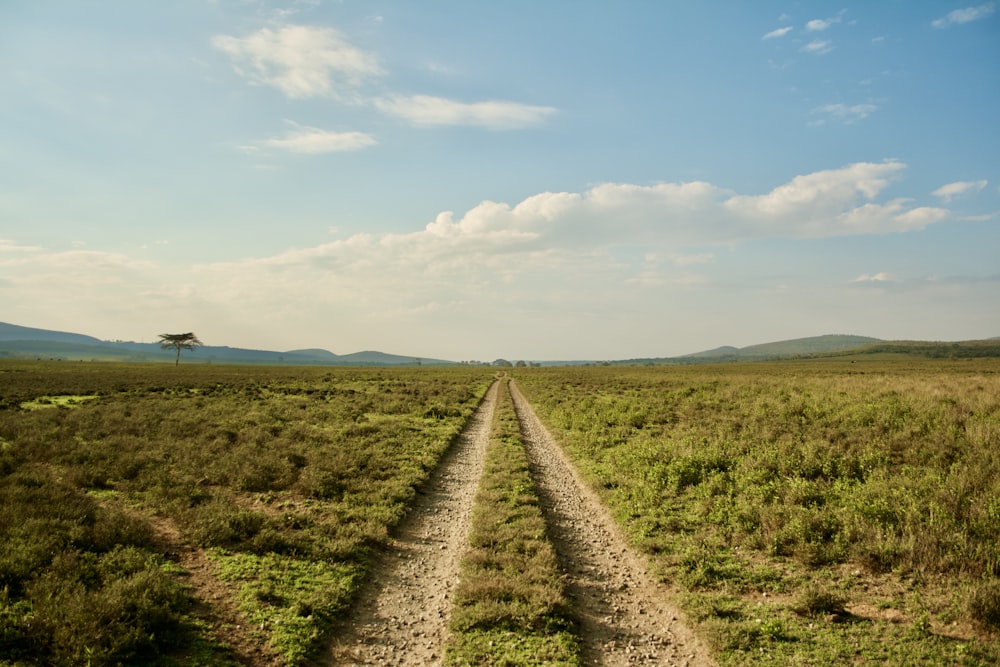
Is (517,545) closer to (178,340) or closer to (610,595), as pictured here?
(610,595)

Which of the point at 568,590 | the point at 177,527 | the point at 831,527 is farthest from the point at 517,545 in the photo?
the point at 177,527

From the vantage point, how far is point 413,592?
8.25 metres

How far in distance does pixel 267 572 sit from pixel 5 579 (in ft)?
11.9

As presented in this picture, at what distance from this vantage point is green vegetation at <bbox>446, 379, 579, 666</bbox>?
644 cm

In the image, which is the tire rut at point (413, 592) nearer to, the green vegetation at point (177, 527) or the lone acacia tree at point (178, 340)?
the green vegetation at point (177, 527)

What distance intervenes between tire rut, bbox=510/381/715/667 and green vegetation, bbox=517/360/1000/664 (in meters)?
0.41

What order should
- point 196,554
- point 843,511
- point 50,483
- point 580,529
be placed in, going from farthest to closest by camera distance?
point 50,483
point 580,529
point 843,511
point 196,554

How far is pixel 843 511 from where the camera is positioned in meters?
10.1

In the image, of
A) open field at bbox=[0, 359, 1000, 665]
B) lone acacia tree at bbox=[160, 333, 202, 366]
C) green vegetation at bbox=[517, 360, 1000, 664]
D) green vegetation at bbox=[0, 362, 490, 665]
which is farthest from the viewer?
lone acacia tree at bbox=[160, 333, 202, 366]

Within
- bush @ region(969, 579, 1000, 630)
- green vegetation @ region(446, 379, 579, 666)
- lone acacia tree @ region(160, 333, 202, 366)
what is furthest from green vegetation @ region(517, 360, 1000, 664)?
lone acacia tree @ region(160, 333, 202, 366)

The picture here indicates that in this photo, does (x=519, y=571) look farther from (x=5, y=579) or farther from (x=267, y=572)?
(x=5, y=579)

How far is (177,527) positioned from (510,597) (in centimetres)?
790

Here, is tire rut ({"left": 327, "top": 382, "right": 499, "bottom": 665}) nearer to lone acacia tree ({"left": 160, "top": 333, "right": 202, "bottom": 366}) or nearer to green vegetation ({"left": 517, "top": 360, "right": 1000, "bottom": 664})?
green vegetation ({"left": 517, "top": 360, "right": 1000, "bottom": 664})

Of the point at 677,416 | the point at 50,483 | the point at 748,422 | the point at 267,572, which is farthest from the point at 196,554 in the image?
the point at 677,416
